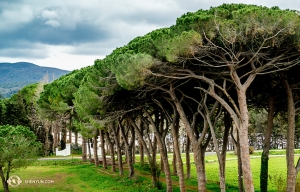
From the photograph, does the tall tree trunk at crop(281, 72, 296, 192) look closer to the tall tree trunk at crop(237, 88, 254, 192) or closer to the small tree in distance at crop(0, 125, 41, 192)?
the tall tree trunk at crop(237, 88, 254, 192)

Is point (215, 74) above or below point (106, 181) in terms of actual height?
above

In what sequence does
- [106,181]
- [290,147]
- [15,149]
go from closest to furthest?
[290,147] < [15,149] < [106,181]

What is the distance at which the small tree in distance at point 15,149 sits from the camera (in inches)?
708

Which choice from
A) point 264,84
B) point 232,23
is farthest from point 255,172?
point 232,23

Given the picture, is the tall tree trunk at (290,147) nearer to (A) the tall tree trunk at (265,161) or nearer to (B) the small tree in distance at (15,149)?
(A) the tall tree trunk at (265,161)

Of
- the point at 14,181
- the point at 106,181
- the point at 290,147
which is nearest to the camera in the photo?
the point at 290,147

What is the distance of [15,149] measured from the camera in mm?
18250

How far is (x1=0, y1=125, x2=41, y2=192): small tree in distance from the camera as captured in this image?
17978mm

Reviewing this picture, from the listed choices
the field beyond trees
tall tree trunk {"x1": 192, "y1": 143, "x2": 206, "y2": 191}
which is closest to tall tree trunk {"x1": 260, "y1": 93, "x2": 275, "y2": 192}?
the field beyond trees

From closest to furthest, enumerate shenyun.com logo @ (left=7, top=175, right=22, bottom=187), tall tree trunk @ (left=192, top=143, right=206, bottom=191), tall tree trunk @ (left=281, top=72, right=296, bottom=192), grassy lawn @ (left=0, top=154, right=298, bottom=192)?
tall tree trunk @ (left=281, top=72, right=296, bottom=192)
tall tree trunk @ (left=192, top=143, right=206, bottom=191)
grassy lawn @ (left=0, top=154, right=298, bottom=192)
shenyun.com logo @ (left=7, top=175, right=22, bottom=187)

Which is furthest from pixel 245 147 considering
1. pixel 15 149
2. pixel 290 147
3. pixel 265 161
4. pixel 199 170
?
pixel 15 149

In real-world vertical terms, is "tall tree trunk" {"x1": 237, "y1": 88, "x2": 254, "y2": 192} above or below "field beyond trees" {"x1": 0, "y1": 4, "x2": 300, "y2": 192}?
below

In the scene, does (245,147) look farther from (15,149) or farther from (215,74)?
(15,149)

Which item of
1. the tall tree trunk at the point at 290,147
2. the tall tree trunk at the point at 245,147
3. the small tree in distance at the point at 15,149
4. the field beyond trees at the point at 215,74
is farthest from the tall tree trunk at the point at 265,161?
the small tree in distance at the point at 15,149
